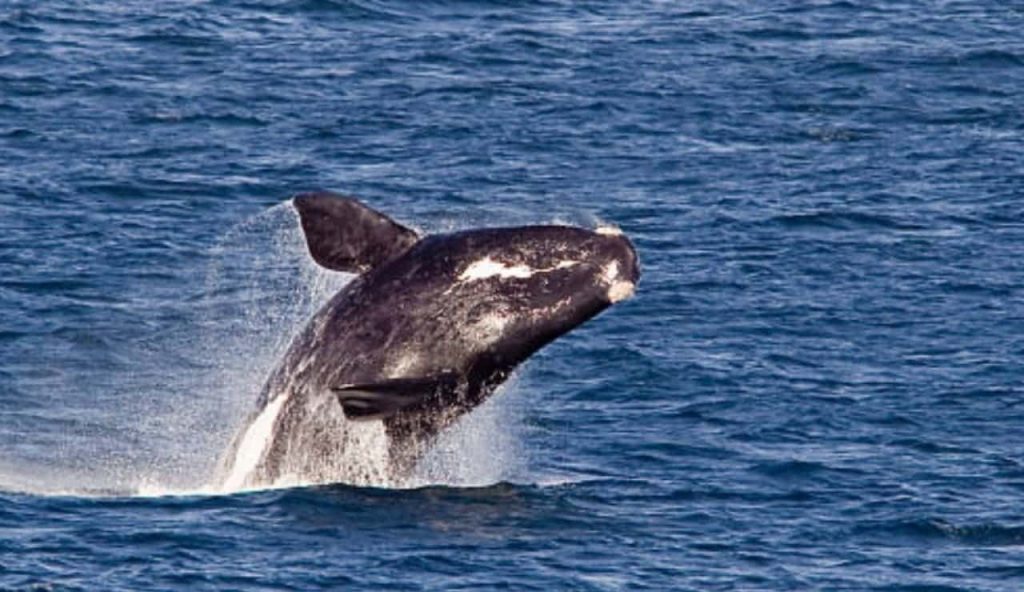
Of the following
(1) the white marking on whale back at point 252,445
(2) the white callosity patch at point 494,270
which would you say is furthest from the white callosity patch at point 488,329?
(1) the white marking on whale back at point 252,445

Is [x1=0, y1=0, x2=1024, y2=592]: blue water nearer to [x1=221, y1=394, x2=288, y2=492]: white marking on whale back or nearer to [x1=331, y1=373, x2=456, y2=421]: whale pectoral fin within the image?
[x1=221, y1=394, x2=288, y2=492]: white marking on whale back

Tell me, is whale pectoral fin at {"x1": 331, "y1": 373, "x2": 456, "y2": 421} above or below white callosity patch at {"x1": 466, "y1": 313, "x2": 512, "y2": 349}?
below

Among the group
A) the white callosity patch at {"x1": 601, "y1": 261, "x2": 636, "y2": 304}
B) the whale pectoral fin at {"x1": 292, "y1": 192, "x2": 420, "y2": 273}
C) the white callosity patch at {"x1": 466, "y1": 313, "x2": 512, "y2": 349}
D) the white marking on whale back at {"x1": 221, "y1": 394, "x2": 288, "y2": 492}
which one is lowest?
the white marking on whale back at {"x1": 221, "y1": 394, "x2": 288, "y2": 492}

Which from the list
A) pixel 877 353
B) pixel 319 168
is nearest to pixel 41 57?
pixel 319 168

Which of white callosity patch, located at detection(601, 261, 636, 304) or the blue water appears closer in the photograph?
white callosity patch, located at detection(601, 261, 636, 304)

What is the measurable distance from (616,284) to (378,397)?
3.15 m

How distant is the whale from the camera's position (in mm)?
32531

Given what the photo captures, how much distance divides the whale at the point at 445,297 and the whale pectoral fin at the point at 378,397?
396mm

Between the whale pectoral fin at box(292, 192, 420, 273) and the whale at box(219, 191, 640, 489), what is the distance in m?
0.01

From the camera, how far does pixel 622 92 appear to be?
66.6m

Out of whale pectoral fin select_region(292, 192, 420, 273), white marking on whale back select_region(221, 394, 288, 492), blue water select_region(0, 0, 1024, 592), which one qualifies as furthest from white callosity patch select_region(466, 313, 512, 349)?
white marking on whale back select_region(221, 394, 288, 492)

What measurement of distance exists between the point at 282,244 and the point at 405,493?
2300 cm

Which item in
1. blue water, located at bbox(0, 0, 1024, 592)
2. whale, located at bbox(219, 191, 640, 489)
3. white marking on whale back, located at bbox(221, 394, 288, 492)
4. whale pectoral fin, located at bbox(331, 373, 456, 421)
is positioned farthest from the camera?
white marking on whale back, located at bbox(221, 394, 288, 492)

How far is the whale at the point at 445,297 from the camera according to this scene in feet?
107
